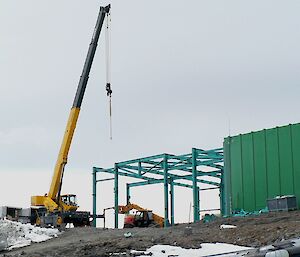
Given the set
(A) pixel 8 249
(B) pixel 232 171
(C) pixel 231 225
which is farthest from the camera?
(B) pixel 232 171

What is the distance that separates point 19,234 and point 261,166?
12.3 m

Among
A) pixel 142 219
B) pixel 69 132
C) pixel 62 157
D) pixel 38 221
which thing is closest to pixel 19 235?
pixel 38 221

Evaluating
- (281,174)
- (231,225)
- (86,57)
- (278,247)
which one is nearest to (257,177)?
(281,174)

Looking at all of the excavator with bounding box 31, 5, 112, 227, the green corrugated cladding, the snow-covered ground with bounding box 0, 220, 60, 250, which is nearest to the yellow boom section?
the excavator with bounding box 31, 5, 112, 227

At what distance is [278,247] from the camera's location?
8719 millimetres

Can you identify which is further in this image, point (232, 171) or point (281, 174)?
point (232, 171)

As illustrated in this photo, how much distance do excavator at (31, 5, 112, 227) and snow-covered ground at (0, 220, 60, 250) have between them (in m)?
5.90

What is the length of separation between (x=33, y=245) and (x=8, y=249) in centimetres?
116

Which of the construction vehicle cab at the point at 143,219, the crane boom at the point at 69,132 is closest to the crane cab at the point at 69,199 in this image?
the crane boom at the point at 69,132

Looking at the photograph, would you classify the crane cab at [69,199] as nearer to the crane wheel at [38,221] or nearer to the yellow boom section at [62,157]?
the yellow boom section at [62,157]

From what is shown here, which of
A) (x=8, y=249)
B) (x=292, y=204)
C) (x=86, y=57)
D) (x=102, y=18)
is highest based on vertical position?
(x=102, y=18)

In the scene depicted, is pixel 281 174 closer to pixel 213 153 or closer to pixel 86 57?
pixel 213 153

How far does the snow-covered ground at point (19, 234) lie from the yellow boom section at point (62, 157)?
7069mm

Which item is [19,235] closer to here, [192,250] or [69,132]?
[69,132]
